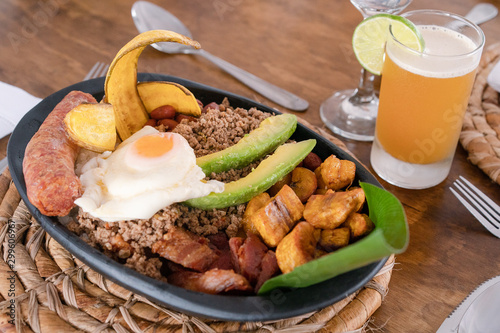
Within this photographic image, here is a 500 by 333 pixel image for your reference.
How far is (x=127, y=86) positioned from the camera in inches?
65.1

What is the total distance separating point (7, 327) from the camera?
1.28 meters

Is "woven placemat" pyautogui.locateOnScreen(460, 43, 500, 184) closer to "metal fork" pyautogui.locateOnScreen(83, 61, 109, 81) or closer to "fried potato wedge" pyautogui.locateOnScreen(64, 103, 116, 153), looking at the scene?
"fried potato wedge" pyautogui.locateOnScreen(64, 103, 116, 153)

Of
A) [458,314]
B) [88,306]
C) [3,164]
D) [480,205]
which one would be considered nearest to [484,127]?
[480,205]

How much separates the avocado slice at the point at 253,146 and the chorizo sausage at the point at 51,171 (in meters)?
0.36

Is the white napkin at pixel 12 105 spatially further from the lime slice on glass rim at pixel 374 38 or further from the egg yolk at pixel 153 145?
the lime slice on glass rim at pixel 374 38

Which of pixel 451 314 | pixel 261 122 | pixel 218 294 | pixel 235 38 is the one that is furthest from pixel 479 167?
pixel 235 38

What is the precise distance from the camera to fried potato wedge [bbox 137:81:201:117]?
167 centimetres

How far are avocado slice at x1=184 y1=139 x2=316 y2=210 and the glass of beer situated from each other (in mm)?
413

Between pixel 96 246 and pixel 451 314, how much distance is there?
0.95 metres

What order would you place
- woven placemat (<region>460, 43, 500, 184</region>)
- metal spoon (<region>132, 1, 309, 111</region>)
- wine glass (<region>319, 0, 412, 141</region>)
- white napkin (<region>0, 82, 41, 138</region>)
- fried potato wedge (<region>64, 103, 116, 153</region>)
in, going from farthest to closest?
metal spoon (<region>132, 1, 309, 111</region>) < wine glass (<region>319, 0, 412, 141</region>) < white napkin (<region>0, 82, 41, 138</region>) < woven placemat (<region>460, 43, 500, 184</region>) < fried potato wedge (<region>64, 103, 116, 153</region>)

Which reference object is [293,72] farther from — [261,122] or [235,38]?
[261,122]

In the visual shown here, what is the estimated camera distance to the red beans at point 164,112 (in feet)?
5.53

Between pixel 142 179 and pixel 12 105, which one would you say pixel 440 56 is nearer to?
pixel 142 179

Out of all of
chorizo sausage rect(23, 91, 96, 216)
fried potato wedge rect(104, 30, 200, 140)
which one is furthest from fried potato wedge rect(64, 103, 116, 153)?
fried potato wedge rect(104, 30, 200, 140)
